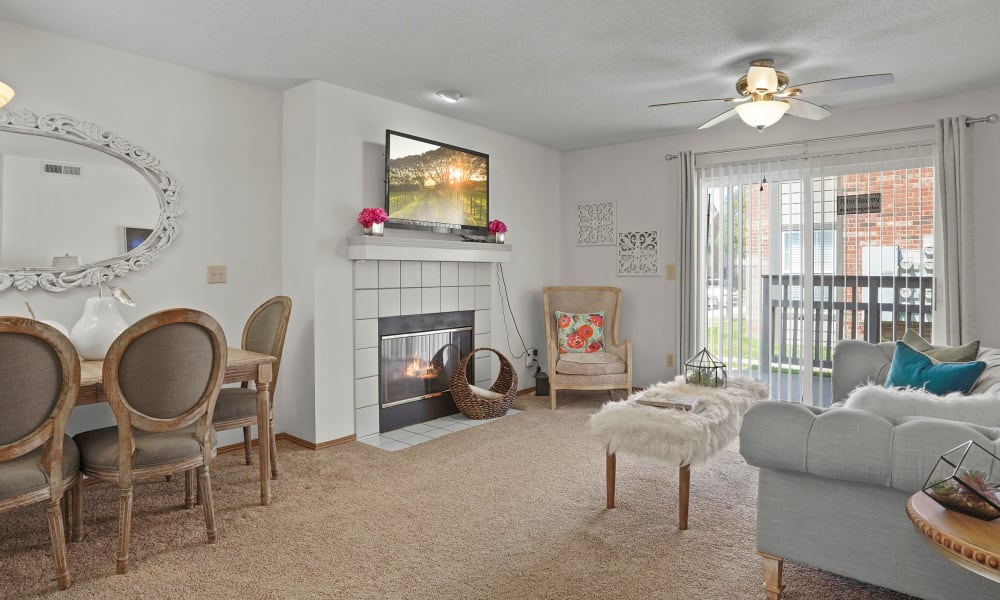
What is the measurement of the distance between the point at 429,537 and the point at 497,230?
2.91 metres

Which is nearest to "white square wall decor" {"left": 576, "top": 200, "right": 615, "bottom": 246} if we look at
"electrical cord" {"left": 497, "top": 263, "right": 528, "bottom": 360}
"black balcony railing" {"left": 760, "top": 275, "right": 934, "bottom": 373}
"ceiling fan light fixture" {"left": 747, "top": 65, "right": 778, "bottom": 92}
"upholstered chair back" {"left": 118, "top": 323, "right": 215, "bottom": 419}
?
"electrical cord" {"left": 497, "top": 263, "right": 528, "bottom": 360}

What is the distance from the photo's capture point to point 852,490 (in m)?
1.79

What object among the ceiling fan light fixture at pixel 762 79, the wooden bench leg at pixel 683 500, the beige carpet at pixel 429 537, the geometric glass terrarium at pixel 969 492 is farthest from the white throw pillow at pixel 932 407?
the ceiling fan light fixture at pixel 762 79

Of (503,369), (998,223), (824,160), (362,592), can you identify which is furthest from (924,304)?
(362,592)

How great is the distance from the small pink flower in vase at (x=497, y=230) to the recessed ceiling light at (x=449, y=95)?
110cm

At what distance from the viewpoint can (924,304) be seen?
418cm

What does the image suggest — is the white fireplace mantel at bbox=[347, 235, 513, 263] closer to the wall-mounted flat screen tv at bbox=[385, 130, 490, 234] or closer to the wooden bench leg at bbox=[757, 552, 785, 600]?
the wall-mounted flat screen tv at bbox=[385, 130, 490, 234]

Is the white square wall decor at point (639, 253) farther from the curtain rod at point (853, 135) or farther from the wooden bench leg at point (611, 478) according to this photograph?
the wooden bench leg at point (611, 478)

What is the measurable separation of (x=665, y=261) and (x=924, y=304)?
6.33 ft

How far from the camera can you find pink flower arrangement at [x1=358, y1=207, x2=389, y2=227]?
3.93 m

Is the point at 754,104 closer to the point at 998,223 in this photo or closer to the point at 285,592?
the point at 998,223

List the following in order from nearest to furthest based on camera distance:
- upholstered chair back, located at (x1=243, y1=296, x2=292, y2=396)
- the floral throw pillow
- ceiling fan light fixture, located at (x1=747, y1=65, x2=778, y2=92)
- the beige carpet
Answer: the beige carpet < ceiling fan light fixture, located at (x1=747, y1=65, x2=778, y2=92) < upholstered chair back, located at (x1=243, y1=296, x2=292, y2=396) < the floral throw pillow

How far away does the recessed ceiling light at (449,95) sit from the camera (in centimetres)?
404

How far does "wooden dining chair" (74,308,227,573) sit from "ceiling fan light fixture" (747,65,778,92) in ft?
9.67
